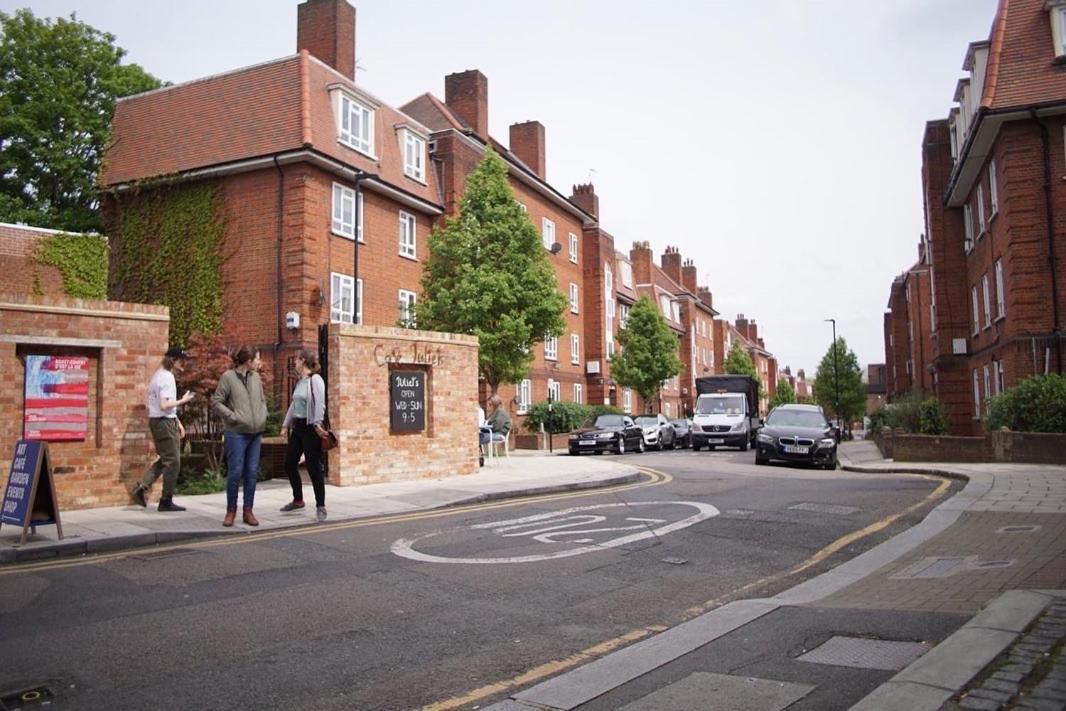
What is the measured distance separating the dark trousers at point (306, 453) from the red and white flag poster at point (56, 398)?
285 cm

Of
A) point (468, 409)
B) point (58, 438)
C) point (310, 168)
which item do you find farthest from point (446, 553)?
point (310, 168)

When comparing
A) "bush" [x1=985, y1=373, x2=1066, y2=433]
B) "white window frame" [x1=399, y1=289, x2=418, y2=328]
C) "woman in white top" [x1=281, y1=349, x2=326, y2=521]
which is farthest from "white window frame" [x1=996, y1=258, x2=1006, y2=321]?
"woman in white top" [x1=281, y1=349, x2=326, y2=521]

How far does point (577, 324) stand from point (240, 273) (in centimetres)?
2245

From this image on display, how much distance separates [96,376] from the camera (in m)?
10.8

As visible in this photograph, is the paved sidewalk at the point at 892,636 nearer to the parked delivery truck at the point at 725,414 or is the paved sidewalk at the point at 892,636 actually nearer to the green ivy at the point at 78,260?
the parked delivery truck at the point at 725,414

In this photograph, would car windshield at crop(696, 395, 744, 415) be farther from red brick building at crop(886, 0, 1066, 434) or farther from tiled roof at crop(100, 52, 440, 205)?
tiled roof at crop(100, 52, 440, 205)

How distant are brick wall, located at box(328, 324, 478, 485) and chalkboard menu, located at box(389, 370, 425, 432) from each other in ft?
0.46

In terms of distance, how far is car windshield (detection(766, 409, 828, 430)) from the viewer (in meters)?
21.1

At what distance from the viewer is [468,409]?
16328 millimetres

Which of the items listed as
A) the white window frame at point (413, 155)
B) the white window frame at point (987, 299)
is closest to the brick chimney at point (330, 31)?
the white window frame at point (413, 155)

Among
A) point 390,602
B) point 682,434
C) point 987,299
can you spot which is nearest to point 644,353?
point 682,434

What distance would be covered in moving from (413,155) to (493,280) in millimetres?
7195

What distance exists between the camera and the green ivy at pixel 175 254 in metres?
25.2

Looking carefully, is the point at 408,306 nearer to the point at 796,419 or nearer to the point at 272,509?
the point at 796,419
